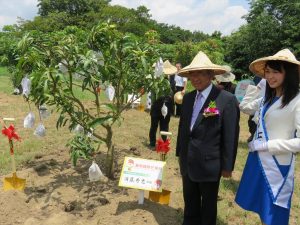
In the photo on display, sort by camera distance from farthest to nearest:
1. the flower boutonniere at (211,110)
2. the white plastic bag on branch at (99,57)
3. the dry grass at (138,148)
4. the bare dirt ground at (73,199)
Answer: the dry grass at (138,148), the white plastic bag on branch at (99,57), the bare dirt ground at (73,199), the flower boutonniere at (211,110)

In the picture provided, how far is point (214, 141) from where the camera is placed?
2.77 metres

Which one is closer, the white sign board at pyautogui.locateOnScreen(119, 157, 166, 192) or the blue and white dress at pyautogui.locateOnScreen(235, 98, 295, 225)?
the blue and white dress at pyautogui.locateOnScreen(235, 98, 295, 225)

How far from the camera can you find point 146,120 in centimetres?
876

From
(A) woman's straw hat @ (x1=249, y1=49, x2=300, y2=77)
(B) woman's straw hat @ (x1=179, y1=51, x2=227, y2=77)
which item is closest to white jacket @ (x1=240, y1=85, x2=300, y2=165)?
(A) woman's straw hat @ (x1=249, y1=49, x2=300, y2=77)

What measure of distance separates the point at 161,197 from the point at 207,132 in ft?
4.03

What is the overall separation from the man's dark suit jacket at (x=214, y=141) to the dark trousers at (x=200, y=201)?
139mm

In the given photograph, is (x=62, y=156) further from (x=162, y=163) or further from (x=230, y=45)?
(x=230, y=45)

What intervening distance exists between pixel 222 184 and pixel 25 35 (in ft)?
9.51

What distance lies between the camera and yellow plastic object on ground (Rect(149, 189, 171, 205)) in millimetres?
3706

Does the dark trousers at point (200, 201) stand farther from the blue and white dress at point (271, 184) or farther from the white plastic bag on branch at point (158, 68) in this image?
the white plastic bag on branch at point (158, 68)

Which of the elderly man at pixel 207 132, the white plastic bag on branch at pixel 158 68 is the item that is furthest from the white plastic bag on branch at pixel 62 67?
the elderly man at pixel 207 132

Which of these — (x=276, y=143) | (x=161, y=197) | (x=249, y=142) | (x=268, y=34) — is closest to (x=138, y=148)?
(x=161, y=197)

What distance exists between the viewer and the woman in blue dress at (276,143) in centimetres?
235

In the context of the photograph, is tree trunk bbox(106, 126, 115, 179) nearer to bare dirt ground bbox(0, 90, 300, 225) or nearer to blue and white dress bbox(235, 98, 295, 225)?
bare dirt ground bbox(0, 90, 300, 225)
